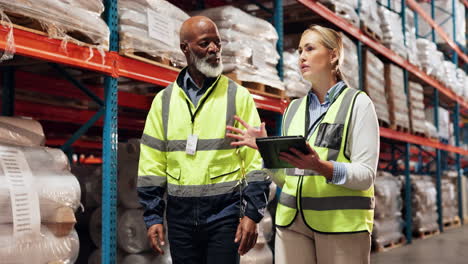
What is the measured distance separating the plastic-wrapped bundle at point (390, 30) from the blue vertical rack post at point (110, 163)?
20.8ft

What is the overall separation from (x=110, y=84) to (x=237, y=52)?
64.6 inches

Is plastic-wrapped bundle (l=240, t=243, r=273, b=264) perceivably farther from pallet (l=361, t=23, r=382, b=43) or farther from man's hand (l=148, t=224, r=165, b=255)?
pallet (l=361, t=23, r=382, b=43)

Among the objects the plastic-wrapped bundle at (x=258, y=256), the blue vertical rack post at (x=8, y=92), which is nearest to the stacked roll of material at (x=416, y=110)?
the plastic-wrapped bundle at (x=258, y=256)

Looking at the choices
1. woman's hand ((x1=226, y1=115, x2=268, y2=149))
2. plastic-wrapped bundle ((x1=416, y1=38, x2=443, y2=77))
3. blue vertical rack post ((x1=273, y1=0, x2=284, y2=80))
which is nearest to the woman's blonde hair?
woman's hand ((x1=226, y1=115, x2=268, y2=149))

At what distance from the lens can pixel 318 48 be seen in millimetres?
2461

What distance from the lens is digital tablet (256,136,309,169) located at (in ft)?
6.86

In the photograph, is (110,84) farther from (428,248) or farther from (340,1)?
(428,248)

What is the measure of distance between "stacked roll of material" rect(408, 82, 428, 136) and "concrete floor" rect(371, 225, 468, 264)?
214 centimetres

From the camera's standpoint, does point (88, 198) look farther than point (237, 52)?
Yes

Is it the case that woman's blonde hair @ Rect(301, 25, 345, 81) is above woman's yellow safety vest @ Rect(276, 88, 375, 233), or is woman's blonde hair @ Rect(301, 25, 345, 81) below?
above

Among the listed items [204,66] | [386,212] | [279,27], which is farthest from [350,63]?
[204,66]

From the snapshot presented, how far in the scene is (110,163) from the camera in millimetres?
3746

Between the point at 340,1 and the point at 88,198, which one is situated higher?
the point at 340,1

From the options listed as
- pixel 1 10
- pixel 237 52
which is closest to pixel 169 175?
pixel 1 10
